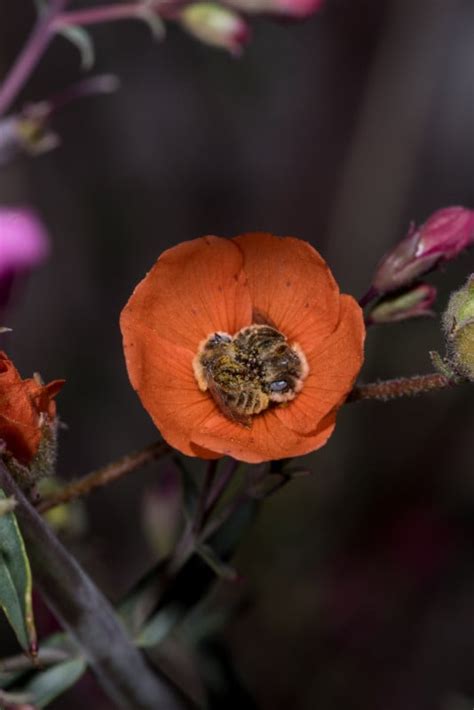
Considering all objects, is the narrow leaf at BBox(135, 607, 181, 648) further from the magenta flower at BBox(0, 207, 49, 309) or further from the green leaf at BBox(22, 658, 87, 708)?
the magenta flower at BBox(0, 207, 49, 309)

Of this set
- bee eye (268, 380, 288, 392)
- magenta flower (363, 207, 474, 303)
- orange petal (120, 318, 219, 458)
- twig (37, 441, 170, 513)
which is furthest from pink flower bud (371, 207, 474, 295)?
twig (37, 441, 170, 513)

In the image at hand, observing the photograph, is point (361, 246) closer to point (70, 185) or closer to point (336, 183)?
point (336, 183)

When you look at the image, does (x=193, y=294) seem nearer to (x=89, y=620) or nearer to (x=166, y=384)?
(x=166, y=384)

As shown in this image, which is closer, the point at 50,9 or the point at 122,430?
the point at 50,9

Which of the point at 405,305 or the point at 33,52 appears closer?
the point at 405,305

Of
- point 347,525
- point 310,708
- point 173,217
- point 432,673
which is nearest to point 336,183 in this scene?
point 173,217

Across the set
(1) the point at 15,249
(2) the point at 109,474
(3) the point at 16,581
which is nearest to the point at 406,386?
(2) the point at 109,474

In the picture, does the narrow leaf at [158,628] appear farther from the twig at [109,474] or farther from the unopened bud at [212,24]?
the unopened bud at [212,24]
